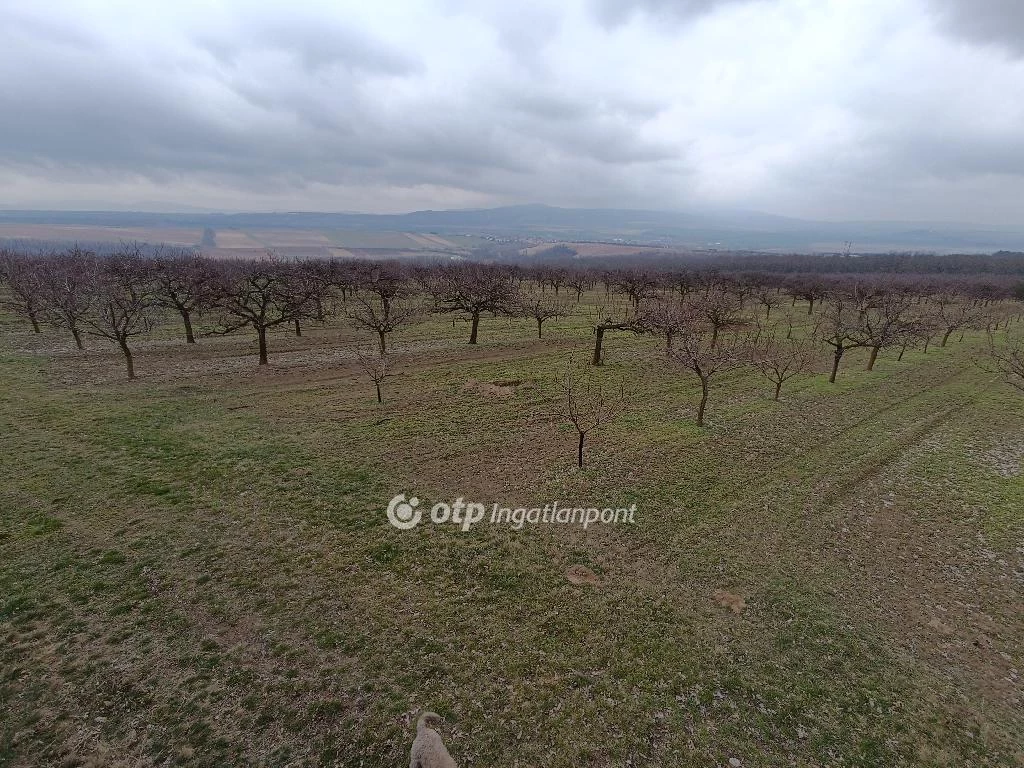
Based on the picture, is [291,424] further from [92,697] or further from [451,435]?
[92,697]

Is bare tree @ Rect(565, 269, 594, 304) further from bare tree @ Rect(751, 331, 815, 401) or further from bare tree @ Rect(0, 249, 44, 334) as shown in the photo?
bare tree @ Rect(0, 249, 44, 334)

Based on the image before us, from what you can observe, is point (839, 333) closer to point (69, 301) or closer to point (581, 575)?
point (581, 575)

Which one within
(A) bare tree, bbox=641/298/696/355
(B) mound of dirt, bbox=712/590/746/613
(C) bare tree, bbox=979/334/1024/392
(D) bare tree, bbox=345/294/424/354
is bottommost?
(B) mound of dirt, bbox=712/590/746/613

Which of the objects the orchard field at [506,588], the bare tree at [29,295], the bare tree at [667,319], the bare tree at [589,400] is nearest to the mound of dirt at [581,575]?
the orchard field at [506,588]

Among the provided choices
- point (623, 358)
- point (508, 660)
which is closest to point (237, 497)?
point (508, 660)

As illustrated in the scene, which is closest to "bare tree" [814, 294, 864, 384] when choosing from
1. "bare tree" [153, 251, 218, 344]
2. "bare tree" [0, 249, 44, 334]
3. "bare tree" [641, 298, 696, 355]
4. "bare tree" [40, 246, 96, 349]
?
"bare tree" [641, 298, 696, 355]

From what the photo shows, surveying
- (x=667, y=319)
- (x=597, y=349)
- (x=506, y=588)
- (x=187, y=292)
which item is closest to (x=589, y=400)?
(x=597, y=349)
